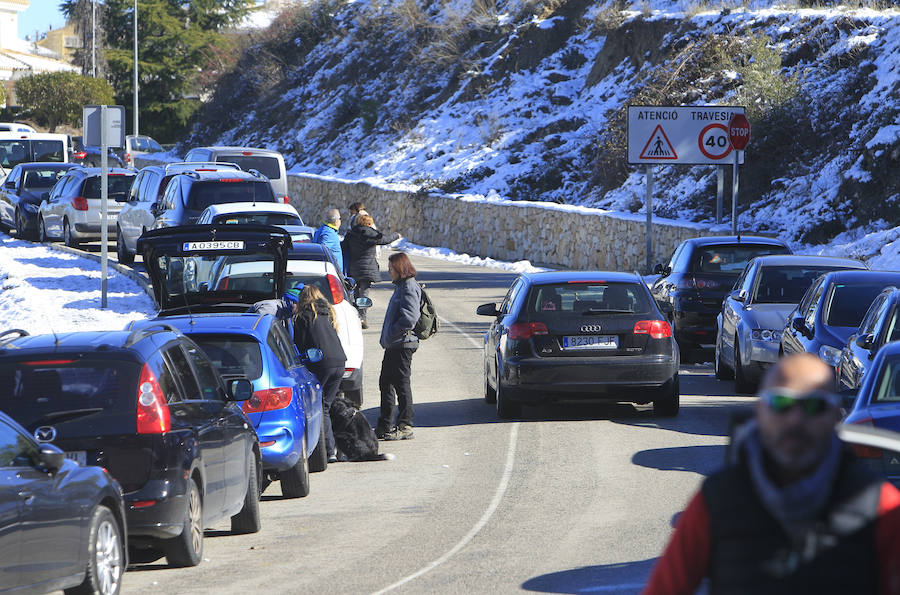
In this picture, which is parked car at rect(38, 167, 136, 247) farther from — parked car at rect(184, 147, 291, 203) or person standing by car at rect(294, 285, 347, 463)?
person standing by car at rect(294, 285, 347, 463)

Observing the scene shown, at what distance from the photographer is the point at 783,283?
1709 cm

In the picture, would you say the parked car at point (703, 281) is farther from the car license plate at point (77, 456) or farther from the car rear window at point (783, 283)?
the car license plate at point (77, 456)

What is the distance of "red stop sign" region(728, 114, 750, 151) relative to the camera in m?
30.4

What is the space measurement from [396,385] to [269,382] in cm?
304

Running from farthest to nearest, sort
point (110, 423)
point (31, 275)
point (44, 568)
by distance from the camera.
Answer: point (31, 275), point (110, 423), point (44, 568)

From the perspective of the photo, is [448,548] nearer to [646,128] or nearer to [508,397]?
[508,397]

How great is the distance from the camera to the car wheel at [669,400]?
14.3 meters

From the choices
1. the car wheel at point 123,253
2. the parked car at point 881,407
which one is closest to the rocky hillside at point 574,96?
the car wheel at point 123,253

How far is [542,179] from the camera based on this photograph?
146 ft

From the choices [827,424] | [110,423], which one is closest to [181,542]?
[110,423]

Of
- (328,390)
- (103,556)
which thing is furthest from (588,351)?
(103,556)

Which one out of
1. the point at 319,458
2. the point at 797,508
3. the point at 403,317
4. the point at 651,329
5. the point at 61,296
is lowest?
the point at 61,296

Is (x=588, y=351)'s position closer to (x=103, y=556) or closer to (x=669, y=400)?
(x=669, y=400)

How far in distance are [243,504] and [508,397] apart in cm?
512
